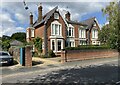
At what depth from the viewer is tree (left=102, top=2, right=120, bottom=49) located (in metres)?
6.15

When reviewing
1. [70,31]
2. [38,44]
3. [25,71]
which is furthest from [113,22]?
[70,31]

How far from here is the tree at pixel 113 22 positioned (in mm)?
6153

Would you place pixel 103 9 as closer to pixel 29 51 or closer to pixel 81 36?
pixel 29 51

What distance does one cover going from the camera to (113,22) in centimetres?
648

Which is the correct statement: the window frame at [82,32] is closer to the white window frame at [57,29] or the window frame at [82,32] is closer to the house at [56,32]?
the house at [56,32]

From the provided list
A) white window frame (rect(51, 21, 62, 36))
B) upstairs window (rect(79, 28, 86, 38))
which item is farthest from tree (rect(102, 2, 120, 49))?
upstairs window (rect(79, 28, 86, 38))

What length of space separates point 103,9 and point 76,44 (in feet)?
93.4

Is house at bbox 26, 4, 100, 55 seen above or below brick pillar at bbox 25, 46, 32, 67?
above

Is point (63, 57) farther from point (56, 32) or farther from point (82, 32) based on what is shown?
point (82, 32)

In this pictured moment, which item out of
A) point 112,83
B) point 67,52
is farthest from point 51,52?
point 112,83

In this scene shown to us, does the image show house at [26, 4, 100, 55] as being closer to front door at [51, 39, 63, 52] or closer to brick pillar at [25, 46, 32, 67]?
front door at [51, 39, 63, 52]

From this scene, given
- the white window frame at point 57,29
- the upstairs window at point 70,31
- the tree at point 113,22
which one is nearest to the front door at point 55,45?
the white window frame at point 57,29

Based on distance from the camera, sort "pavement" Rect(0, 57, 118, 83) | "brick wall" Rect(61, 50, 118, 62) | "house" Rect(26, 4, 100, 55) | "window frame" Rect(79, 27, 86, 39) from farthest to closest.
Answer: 1. "window frame" Rect(79, 27, 86, 39)
2. "house" Rect(26, 4, 100, 55)
3. "brick wall" Rect(61, 50, 118, 62)
4. "pavement" Rect(0, 57, 118, 83)

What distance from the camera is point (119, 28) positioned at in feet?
20.0
